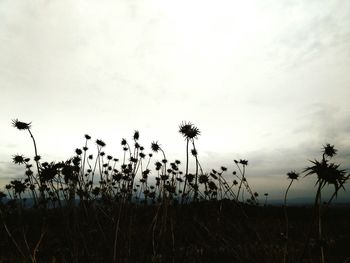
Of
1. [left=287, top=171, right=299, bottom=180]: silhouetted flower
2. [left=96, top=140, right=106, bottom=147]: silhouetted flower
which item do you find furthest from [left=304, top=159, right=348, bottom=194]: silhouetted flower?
[left=96, top=140, right=106, bottom=147]: silhouetted flower

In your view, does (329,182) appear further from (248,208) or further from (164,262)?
(248,208)

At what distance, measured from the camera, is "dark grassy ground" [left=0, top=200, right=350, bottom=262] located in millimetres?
4105

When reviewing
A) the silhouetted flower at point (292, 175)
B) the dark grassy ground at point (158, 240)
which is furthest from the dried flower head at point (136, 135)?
the silhouetted flower at point (292, 175)

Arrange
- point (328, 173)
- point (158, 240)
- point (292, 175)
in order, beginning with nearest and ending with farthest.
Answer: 1. point (328, 173)
2. point (158, 240)
3. point (292, 175)

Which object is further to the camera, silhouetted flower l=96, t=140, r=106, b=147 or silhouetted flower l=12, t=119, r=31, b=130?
silhouetted flower l=96, t=140, r=106, b=147

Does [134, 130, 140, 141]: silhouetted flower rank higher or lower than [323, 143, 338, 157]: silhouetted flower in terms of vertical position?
higher

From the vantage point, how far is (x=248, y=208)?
15945mm

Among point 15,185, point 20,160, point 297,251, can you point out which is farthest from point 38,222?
point 297,251

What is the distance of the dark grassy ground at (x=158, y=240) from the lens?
4105mm

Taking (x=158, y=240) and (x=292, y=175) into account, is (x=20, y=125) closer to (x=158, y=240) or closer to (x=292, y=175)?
(x=158, y=240)

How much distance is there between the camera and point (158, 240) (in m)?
4.59

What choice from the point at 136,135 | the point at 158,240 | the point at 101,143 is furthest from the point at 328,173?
the point at 101,143

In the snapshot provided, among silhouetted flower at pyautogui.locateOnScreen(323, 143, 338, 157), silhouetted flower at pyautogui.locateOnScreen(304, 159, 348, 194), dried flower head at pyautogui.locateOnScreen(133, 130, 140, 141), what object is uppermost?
dried flower head at pyautogui.locateOnScreen(133, 130, 140, 141)

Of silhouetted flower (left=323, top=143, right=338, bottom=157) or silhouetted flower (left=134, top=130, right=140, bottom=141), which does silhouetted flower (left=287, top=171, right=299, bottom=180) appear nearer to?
silhouetted flower (left=323, top=143, right=338, bottom=157)
